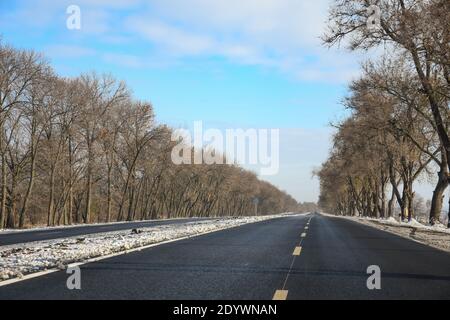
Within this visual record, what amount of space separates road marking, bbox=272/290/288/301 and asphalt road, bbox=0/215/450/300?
0.7 inches

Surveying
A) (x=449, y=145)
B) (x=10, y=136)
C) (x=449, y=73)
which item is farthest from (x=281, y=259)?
(x=10, y=136)

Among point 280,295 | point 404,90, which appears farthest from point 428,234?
point 280,295

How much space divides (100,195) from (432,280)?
65940 millimetres

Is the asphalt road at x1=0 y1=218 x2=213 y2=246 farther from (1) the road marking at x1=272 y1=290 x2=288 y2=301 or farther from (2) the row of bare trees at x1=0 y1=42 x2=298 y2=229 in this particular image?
(2) the row of bare trees at x1=0 y1=42 x2=298 y2=229

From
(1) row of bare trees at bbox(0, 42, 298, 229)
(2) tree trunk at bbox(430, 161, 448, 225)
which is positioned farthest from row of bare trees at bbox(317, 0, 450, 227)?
(1) row of bare trees at bbox(0, 42, 298, 229)

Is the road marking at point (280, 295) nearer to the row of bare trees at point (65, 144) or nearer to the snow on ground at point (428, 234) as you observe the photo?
the snow on ground at point (428, 234)

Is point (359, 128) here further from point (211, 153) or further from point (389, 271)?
point (211, 153)

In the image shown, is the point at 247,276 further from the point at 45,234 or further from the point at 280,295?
the point at 45,234

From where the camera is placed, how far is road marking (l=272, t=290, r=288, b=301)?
6.95 metres

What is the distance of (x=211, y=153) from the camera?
93.5m

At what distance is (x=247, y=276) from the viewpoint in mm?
8852

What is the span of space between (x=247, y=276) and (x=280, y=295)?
1.74m
